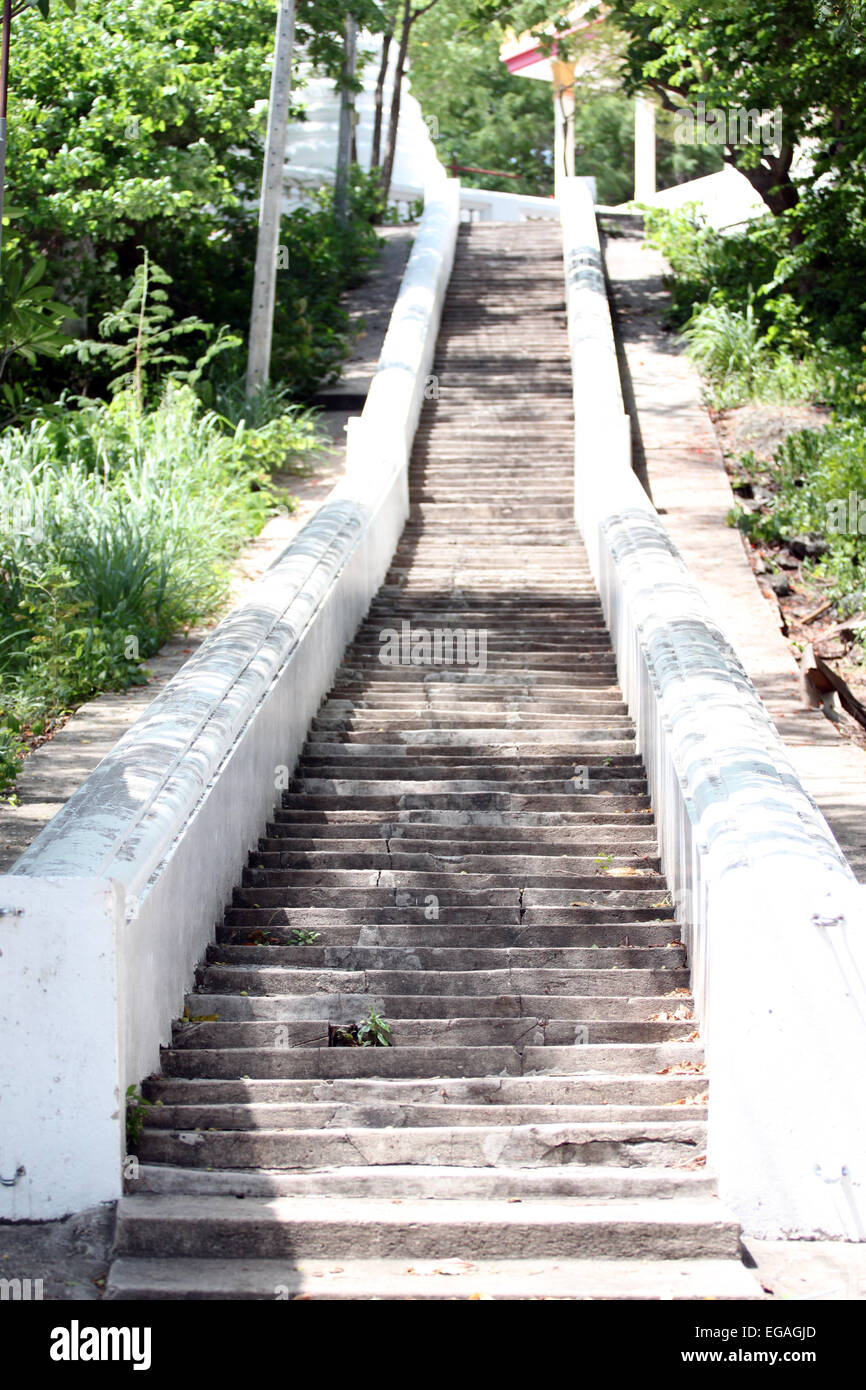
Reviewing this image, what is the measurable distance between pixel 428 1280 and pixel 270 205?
A: 12.8 meters

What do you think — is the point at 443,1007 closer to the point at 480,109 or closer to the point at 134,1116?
the point at 134,1116

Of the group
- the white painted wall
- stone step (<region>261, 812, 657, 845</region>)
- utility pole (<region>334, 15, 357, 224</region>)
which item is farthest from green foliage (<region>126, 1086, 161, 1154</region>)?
the white painted wall

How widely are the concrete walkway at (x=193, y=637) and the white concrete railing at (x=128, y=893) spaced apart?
964mm

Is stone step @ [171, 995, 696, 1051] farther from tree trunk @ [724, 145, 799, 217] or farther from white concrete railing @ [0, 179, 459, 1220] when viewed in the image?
tree trunk @ [724, 145, 799, 217]

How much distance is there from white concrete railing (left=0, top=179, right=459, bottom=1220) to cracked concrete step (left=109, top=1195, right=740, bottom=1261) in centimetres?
25

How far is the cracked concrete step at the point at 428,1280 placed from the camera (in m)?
3.93

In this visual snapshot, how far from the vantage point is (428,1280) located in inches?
157

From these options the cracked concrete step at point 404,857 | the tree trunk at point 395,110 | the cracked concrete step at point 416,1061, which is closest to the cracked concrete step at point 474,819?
the cracked concrete step at point 404,857

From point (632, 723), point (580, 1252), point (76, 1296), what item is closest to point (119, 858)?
point (76, 1296)

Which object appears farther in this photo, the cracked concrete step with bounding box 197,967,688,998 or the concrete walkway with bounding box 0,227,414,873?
the concrete walkway with bounding box 0,227,414,873

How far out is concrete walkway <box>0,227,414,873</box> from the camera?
24.0 ft

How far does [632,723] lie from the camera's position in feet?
26.9

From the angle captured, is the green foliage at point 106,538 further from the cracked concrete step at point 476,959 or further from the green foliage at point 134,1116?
the green foliage at point 134,1116

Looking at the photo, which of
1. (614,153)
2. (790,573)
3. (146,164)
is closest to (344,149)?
(146,164)
